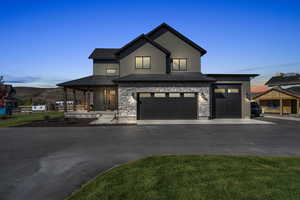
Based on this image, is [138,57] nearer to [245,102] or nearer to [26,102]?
[245,102]

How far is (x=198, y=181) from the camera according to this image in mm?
3625

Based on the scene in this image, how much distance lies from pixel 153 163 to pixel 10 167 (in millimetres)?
4646

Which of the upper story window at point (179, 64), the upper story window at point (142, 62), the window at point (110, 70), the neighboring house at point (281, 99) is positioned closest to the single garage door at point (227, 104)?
the upper story window at point (179, 64)

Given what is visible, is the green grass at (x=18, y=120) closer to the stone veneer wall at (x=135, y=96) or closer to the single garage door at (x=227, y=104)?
the stone veneer wall at (x=135, y=96)

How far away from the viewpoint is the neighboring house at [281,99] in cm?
2222

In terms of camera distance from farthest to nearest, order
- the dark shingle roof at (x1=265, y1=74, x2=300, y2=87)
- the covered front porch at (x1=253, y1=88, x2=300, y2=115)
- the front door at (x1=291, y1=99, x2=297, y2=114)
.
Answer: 1. the dark shingle roof at (x1=265, y1=74, x2=300, y2=87)
2. the front door at (x1=291, y1=99, x2=297, y2=114)
3. the covered front porch at (x1=253, y1=88, x2=300, y2=115)

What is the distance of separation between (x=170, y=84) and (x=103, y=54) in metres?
13.4

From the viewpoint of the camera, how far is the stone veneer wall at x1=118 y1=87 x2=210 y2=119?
618 inches

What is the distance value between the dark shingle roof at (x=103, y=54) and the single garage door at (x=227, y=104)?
592 inches

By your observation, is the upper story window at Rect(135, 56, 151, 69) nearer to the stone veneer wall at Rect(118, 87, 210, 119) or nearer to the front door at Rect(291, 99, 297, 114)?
the stone veneer wall at Rect(118, 87, 210, 119)

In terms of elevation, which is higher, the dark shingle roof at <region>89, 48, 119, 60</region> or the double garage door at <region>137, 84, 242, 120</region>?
the dark shingle roof at <region>89, 48, 119, 60</region>

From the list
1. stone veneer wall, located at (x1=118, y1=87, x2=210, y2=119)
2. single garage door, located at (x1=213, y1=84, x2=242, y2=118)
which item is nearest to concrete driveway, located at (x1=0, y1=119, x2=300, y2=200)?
stone veneer wall, located at (x1=118, y1=87, x2=210, y2=119)

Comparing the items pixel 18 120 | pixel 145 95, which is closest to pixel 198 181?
pixel 145 95

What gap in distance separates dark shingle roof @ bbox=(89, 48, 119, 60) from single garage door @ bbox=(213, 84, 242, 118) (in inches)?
592
